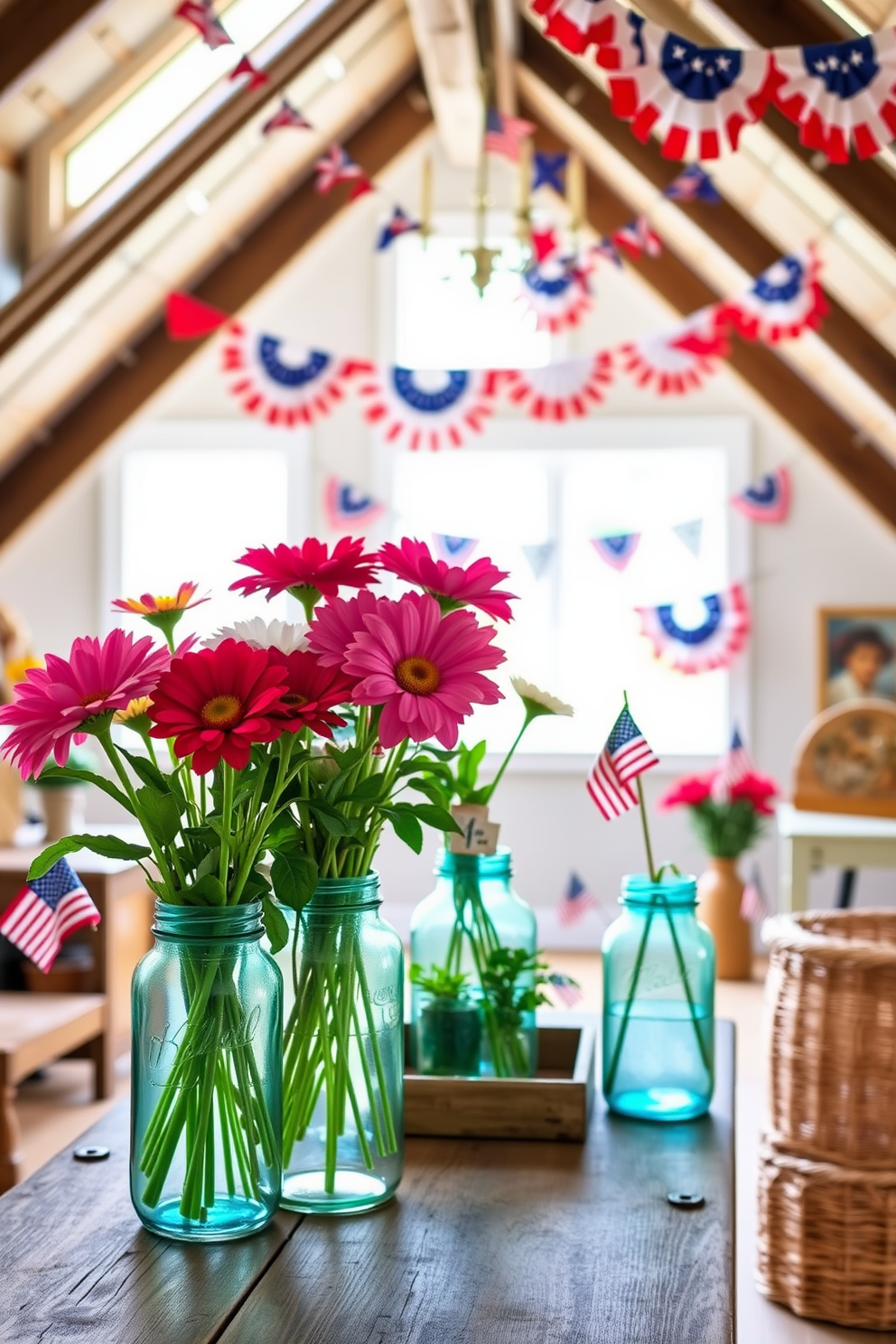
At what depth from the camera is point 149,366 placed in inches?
182

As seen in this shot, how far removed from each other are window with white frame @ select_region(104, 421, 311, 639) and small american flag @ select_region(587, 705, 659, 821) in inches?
166

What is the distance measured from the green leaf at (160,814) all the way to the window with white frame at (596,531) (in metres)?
4.40

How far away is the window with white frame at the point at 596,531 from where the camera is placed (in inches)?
214

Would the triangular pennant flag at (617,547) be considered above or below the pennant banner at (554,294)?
below

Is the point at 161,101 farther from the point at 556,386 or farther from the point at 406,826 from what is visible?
the point at 406,826

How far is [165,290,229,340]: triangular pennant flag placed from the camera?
425 cm

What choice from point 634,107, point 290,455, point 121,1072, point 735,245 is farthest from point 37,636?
point 634,107

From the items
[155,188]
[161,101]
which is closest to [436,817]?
[155,188]

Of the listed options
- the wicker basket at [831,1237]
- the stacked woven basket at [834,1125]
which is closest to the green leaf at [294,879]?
the stacked woven basket at [834,1125]

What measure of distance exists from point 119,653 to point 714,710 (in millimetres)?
4624

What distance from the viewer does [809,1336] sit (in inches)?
88.2

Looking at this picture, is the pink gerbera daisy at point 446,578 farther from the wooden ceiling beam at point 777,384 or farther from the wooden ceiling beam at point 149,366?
the wooden ceiling beam at point 777,384

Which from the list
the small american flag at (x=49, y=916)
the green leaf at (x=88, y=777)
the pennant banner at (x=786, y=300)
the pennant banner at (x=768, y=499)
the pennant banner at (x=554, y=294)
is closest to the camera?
the green leaf at (x=88, y=777)

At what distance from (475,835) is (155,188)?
2701 millimetres
